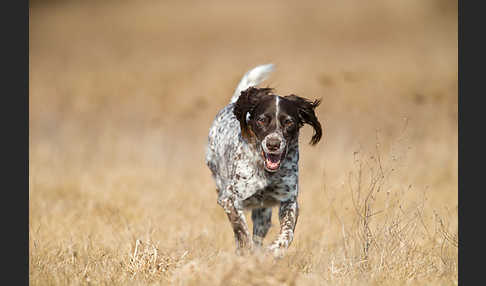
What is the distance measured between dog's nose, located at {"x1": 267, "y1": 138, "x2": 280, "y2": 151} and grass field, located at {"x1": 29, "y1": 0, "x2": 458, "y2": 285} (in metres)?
0.73

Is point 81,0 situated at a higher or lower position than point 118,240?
higher

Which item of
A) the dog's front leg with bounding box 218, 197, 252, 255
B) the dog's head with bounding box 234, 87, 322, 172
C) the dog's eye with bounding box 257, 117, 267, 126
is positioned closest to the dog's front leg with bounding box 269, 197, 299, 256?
the dog's front leg with bounding box 218, 197, 252, 255

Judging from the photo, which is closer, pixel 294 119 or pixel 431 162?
pixel 294 119

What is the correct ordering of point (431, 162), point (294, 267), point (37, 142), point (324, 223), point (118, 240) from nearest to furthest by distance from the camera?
point (294, 267) < point (118, 240) < point (324, 223) < point (431, 162) < point (37, 142)

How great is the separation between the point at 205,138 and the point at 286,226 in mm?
10338

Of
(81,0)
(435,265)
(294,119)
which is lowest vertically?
(435,265)

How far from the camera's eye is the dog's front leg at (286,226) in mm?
4473

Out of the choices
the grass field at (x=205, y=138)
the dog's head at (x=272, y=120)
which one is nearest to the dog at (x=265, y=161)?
the dog's head at (x=272, y=120)

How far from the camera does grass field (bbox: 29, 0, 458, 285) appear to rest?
15.5 ft

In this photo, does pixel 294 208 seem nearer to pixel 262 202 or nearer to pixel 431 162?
pixel 262 202

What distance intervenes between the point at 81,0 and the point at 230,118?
20170 mm

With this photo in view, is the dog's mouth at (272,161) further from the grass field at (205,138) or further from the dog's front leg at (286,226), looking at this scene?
the grass field at (205,138)

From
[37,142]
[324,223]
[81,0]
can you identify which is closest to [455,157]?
[324,223]

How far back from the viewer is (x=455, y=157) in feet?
39.2
